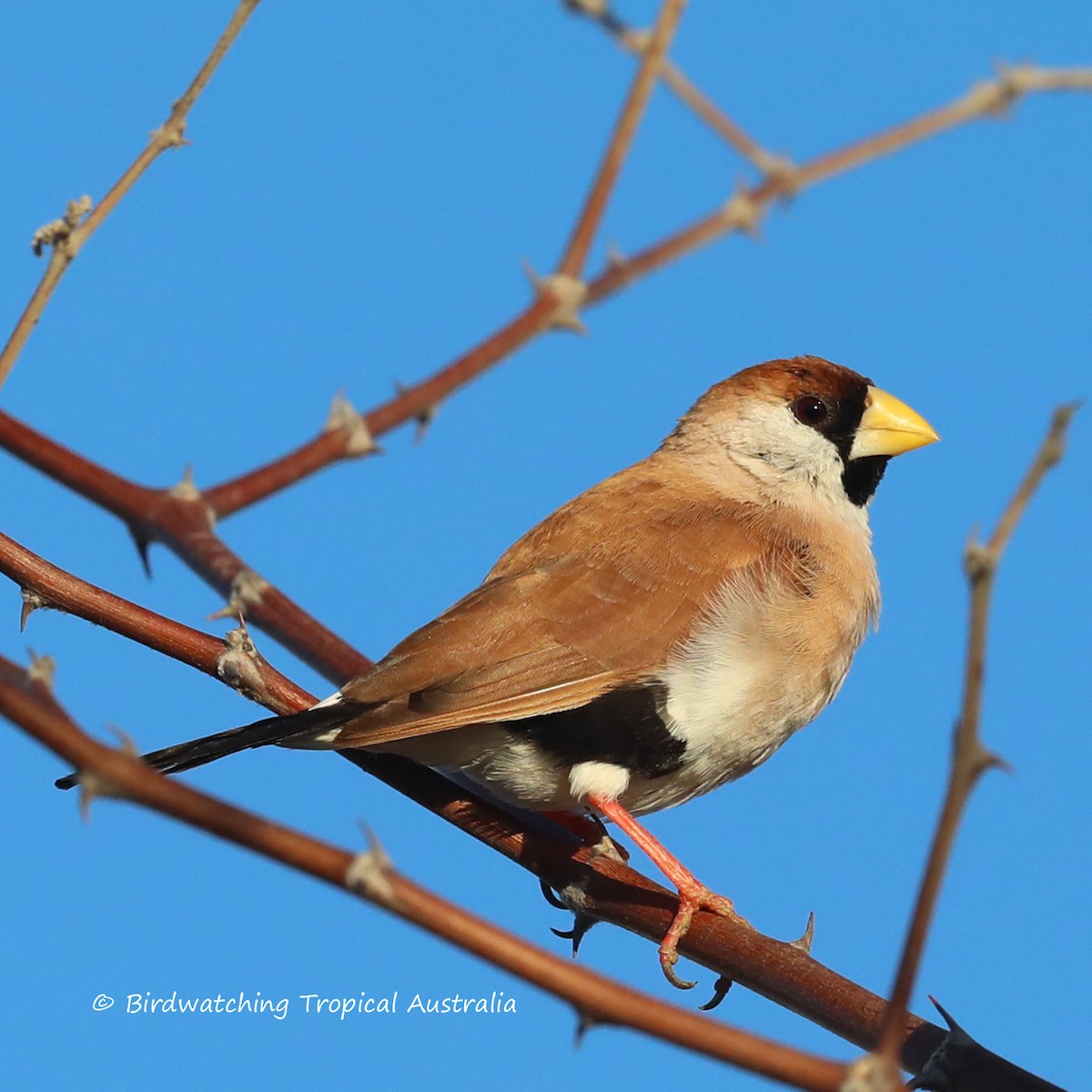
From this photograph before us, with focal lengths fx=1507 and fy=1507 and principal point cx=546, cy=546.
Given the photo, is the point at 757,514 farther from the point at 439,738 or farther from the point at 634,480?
the point at 439,738

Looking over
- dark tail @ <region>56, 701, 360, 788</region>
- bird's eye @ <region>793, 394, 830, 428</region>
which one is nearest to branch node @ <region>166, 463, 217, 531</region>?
dark tail @ <region>56, 701, 360, 788</region>

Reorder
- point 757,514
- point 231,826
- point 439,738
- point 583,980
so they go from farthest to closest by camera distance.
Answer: point 757,514 → point 439,738 → point 583,980 → point 231,826

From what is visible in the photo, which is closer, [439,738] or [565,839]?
[565,839]

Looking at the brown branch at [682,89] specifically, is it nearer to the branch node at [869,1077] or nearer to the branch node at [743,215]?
the branch node at [743,215]

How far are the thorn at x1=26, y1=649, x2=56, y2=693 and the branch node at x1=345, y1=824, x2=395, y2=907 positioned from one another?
0.40m

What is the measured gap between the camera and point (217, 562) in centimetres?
194

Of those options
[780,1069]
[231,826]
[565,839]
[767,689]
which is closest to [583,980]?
[780,1069]

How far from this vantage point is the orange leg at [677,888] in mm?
3729

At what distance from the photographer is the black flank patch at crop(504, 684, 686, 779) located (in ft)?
14.4

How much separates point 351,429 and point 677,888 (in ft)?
8.98

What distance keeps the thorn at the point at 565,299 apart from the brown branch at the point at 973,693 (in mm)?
482

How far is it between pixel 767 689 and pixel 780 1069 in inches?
123

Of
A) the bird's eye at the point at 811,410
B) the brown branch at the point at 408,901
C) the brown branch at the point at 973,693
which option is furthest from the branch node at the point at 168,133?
the bird's eye at the point at 811,410

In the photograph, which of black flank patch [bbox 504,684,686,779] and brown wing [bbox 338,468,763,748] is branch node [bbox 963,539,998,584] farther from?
black flank patch [bbox 504,684,686,779]
